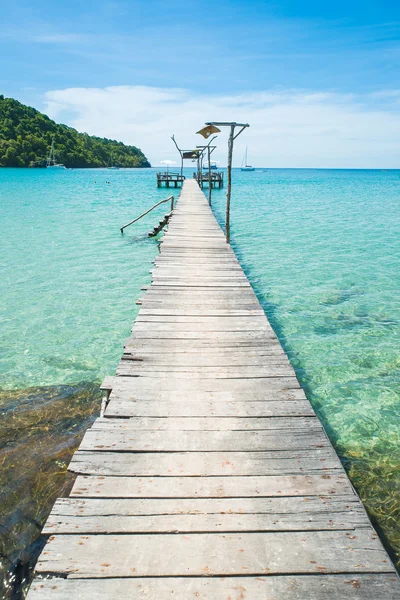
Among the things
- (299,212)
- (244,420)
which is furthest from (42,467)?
(299,212)

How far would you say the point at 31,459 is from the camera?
421cm

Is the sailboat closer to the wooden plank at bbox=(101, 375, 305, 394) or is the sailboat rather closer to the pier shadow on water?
the pier shadow on water

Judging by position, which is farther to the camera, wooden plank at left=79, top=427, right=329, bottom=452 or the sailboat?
the sailboat

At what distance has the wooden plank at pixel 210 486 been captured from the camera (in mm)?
2572

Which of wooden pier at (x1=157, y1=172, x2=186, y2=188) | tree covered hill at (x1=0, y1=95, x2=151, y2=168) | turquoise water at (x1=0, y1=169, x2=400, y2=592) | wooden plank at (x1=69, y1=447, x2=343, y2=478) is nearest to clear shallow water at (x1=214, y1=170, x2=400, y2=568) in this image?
turquoise water at (x1=0, y1=169, x2=400, y2=592)

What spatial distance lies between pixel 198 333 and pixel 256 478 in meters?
2.67

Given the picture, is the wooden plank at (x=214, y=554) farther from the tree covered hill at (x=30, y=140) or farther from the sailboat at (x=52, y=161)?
the sailboat at (x=52, y=161)

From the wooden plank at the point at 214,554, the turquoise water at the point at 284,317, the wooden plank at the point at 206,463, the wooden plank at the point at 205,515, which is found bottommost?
the turquoise water at the point at 284,317

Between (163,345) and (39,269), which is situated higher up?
(163,345)

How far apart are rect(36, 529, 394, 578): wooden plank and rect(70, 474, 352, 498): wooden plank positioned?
318 mm

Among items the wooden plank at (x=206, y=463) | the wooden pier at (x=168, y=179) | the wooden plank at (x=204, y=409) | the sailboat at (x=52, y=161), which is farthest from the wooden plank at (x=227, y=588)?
the sailboat at (x=52, y=161)

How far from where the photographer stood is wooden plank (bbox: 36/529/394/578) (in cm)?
206

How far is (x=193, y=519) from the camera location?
7.79 ft

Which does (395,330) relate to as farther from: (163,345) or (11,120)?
(11,120)
